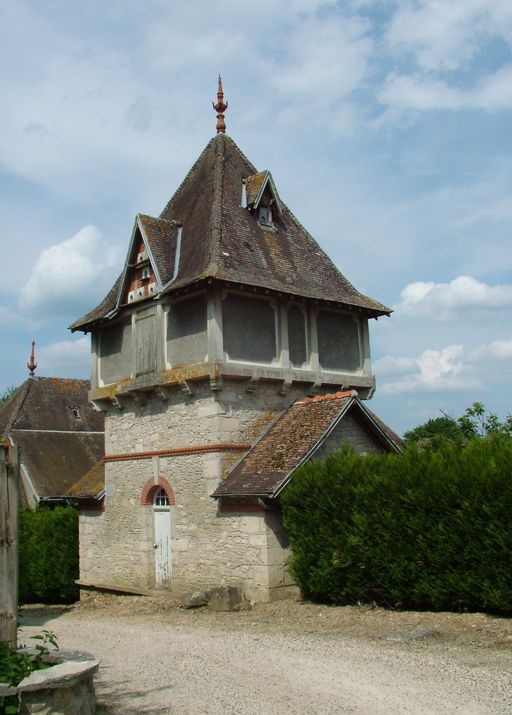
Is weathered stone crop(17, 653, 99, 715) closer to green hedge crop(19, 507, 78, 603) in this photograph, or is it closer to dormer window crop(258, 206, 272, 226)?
dormer window crop(258, 206, 272, 226)

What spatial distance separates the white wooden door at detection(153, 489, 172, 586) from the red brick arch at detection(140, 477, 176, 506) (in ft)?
0.40

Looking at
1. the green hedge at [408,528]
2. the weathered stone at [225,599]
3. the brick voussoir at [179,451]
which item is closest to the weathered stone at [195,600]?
the weathered stone at [225,599]

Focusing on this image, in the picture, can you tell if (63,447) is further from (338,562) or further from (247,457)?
(338,562)

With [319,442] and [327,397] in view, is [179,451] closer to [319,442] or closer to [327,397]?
[319,442]

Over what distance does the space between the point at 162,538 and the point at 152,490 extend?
3.60ft

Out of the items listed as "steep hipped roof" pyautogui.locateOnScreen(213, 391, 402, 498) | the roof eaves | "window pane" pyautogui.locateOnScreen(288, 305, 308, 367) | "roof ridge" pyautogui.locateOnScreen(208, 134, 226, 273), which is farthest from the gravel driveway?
"roof ridge" pyautogui.locateOnScreen(208, 134, 226, 273)

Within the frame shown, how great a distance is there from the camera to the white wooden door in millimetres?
16031

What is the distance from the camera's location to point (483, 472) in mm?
10594

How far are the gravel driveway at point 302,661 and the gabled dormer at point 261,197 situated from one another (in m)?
9.35

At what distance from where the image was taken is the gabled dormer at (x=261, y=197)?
17.6 metres

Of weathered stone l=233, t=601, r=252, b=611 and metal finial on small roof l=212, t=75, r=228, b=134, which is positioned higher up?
metal finial on small roof l=212, t=75, r=228, b=134

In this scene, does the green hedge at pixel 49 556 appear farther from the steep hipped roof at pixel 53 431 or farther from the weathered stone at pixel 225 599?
the weathered stone at pixel 225 599

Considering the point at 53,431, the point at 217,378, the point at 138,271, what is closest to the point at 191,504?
the point at 217,378

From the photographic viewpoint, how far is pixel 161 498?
1653 cm
